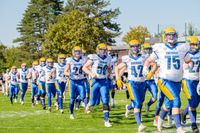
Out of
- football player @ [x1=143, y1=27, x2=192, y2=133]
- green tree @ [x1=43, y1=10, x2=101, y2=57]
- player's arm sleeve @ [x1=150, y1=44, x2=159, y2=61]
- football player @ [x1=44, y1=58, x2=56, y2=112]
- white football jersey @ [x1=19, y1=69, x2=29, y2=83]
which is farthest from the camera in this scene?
green tree @ [x1=43, y1=10, x2=101, y2=57]

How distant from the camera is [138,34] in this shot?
76.2 meters

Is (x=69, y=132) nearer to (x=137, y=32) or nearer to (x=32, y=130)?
(x=32, y=130)

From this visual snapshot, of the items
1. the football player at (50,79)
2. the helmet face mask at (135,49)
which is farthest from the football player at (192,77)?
the football player at (50,79)

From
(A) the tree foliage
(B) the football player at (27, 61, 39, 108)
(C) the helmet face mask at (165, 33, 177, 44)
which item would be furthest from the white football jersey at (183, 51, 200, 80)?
(A) the tree foliage

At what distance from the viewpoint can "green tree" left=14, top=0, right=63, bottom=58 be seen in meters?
77.8

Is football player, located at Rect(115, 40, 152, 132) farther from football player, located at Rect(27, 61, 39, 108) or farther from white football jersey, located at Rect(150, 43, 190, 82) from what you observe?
football player, located at Rect(27, 61, 39, 108)

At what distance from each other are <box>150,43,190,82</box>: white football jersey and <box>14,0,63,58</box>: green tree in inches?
2666

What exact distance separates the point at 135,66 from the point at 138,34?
65327 mm

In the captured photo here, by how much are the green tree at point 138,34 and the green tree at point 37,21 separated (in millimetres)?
12697

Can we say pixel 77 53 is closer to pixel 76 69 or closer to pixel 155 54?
pixel 76 69

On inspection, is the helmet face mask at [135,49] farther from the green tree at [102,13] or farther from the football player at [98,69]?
the green tree at [102,13]

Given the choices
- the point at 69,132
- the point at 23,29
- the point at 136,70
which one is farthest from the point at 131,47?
the point at 23,29

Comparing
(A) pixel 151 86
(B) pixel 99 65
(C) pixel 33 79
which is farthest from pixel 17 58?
(B) pixel 99 65

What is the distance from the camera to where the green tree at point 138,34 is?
75.7 m
